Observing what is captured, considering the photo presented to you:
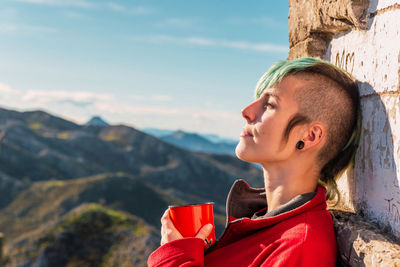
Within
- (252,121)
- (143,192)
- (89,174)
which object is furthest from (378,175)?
(89,174)

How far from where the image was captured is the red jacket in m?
1.56

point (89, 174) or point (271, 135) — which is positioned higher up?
point (271, 135)

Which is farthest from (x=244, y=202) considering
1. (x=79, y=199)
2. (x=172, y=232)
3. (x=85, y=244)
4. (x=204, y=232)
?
(x=79, y=199)

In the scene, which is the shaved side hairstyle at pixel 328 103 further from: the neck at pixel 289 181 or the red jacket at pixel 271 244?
the red jacket at pixel 271 244

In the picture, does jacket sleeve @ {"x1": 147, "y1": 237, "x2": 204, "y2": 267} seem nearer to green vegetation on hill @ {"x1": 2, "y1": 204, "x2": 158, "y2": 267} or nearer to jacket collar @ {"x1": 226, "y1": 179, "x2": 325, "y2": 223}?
jacket collar @ {"x1": 226, "y1": 179, "x2": 325, "y2": 223}

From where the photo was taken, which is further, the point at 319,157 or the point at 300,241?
the point at 319,157

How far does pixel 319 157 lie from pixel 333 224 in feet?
1.00

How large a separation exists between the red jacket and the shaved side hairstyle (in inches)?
7.6

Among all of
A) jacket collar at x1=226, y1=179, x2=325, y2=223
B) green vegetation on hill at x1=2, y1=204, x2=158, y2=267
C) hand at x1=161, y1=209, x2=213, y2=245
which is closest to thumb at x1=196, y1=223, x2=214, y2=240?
hand at x1=161, y1=209, x2=213, y2=245

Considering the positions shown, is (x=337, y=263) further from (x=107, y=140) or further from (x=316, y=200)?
Result: (x=107, y=140)

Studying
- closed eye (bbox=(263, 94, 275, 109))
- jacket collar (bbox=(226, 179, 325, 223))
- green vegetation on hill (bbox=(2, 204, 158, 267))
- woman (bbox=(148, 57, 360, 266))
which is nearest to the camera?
woman (bbox=(148, 57, 360, 266))

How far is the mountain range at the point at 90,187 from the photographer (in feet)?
57.3

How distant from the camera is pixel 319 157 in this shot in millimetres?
1842

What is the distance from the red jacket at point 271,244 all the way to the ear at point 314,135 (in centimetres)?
21
